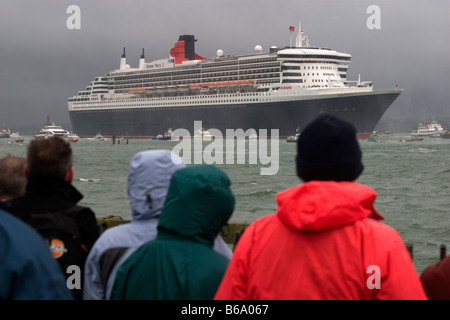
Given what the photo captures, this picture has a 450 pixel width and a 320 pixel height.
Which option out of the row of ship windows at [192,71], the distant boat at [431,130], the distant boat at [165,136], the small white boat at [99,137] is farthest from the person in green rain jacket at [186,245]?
the distant boat at [431,130]

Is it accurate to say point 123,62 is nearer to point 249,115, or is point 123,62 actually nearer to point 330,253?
point 249,115

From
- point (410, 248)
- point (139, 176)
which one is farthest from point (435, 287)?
point (139, 176)

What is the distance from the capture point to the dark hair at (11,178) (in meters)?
3.25

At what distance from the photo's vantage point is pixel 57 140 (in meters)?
3.03

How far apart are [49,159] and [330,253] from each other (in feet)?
4.84

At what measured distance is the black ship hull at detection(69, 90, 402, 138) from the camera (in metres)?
62.9

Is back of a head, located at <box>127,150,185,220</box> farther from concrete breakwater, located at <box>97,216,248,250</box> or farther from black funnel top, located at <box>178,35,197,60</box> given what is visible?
black funnel top, located at <box>178,35,197,60</box>

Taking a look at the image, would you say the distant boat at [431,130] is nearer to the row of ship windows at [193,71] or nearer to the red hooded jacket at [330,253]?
the row of ship windows at [193,71]

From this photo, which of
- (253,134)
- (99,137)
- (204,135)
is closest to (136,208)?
(253,134)

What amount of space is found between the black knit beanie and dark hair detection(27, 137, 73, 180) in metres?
1.29

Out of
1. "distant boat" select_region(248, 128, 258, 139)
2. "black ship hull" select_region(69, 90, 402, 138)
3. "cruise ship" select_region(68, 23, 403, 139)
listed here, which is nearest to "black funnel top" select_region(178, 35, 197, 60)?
"cruise ship" select_region(68, 23, 403, 139)

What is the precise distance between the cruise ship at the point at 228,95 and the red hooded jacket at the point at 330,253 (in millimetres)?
54747

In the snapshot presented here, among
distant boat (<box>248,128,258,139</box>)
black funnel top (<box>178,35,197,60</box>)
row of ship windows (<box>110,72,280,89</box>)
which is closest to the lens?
distant boat (<box>248,128,258,139</box>)
